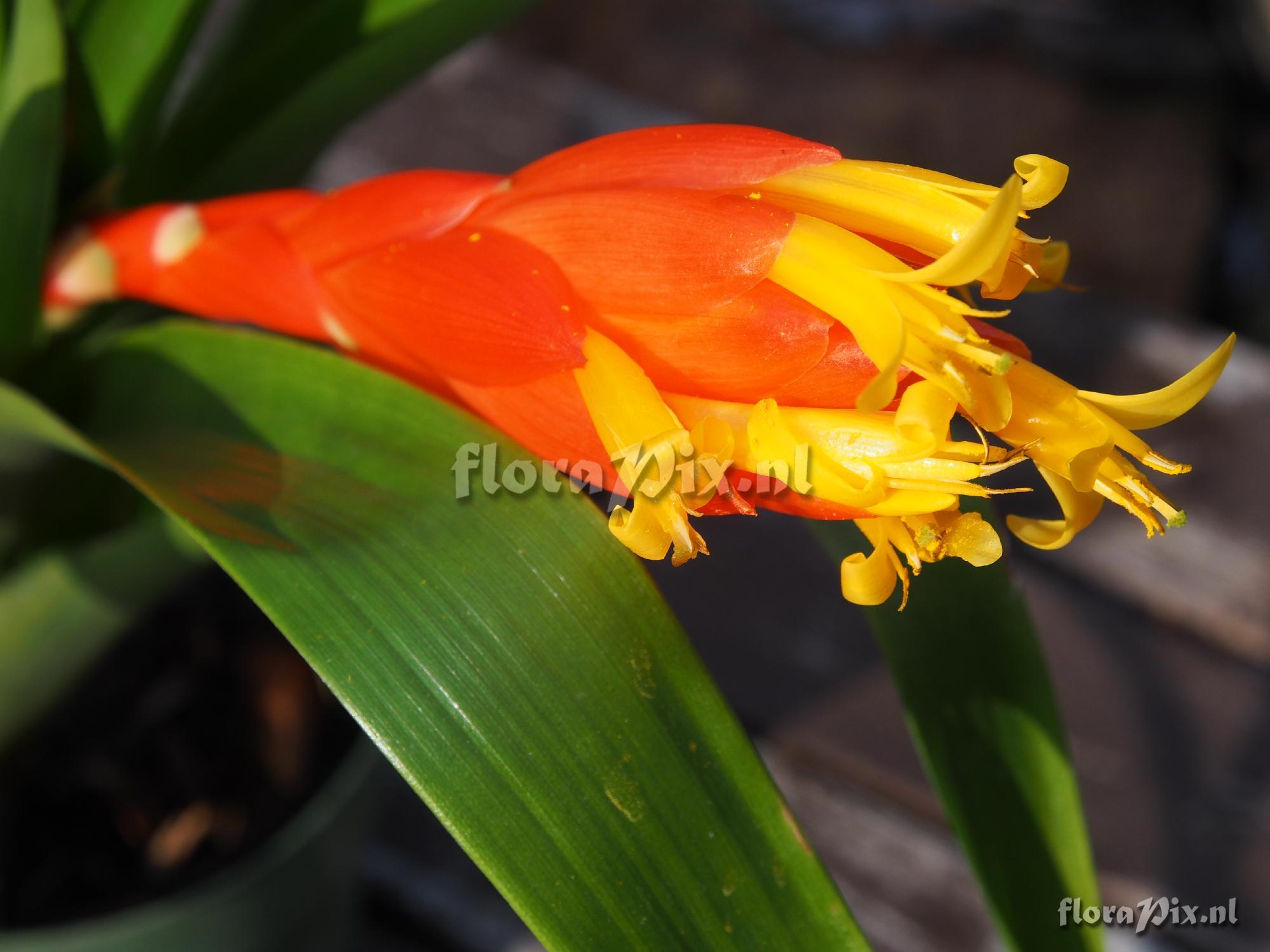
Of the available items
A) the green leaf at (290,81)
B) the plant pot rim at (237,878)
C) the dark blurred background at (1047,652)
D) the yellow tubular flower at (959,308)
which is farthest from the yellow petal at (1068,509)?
the plant pot rim at (237,878)

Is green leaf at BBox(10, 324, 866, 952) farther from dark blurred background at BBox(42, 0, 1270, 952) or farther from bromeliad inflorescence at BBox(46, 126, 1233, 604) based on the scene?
dark blurred background at BBox(42, 0, 1270, 952)

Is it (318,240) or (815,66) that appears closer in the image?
(318,240)

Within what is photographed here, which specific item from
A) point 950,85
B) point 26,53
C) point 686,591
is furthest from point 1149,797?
point 950,85

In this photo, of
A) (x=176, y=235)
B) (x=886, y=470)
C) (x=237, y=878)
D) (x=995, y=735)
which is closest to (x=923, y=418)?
(x=886, y=470)

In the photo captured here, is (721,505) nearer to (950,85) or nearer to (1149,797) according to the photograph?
(1149,797)

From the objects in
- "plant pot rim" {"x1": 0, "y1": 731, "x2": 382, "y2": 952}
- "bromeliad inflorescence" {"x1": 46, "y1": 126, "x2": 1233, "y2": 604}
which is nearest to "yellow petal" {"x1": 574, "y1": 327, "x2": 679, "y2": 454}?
"bromeliad inflorescence" {"x1": 46, "y1": 126, "x2": 1233, "y2": 604}
